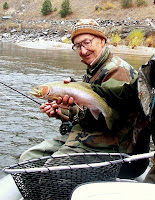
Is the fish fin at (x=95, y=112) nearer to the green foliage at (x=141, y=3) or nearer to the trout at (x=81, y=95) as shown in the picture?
the trout at (x=81, y=95)

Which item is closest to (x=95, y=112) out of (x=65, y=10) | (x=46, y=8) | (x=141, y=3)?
(x=141, y=3)

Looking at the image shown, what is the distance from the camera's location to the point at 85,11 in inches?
2221

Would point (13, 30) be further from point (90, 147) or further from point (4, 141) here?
point (90, 147)

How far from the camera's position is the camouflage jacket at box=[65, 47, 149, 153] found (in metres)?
3.08

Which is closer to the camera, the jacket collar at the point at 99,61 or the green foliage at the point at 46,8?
the jacket collar at the point at 99,61

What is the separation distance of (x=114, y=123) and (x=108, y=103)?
0.70 feet

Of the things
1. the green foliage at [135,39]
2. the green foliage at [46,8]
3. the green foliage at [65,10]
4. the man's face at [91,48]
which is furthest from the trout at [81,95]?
the green foliage at [46,8]

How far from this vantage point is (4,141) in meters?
6.33

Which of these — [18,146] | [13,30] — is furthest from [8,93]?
[13,30]

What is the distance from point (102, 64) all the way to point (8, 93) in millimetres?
7368

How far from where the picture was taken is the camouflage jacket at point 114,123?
308 cm

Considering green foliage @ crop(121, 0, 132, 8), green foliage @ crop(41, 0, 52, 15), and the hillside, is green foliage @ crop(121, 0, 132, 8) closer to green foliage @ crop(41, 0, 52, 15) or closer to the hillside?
the hillside

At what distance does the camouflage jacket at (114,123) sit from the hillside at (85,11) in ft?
133

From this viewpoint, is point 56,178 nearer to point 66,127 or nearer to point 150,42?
point 66,127
